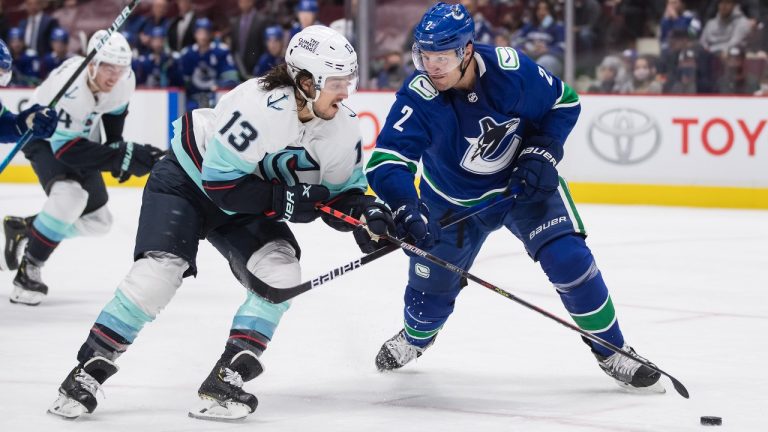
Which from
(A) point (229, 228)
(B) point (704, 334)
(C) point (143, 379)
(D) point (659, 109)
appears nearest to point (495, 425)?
(A) point (229, 228)

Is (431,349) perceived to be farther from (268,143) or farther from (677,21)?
(677,21)

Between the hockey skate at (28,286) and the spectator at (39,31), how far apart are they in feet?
21.5

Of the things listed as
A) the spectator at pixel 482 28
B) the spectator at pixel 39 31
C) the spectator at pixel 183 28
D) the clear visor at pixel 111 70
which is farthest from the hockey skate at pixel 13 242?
the spectator at pixel 39 31

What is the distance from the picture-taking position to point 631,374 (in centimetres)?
387

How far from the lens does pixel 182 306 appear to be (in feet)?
18.1

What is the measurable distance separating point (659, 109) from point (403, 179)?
17.2ft

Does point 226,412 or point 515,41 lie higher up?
point 226,412

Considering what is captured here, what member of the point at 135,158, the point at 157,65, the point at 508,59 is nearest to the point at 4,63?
the point at 135,158

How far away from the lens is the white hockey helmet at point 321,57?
3.44 metres

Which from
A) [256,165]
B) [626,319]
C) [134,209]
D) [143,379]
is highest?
[256,165]

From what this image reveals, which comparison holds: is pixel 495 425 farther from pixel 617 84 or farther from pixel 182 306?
pixel 617 84

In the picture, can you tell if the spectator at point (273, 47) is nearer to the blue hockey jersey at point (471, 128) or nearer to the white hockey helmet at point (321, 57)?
the blue hockey jersey at point (471, 128)

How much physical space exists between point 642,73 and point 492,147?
540 cm

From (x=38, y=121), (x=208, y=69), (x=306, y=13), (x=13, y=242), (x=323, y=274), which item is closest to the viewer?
(x=323, y=274)
